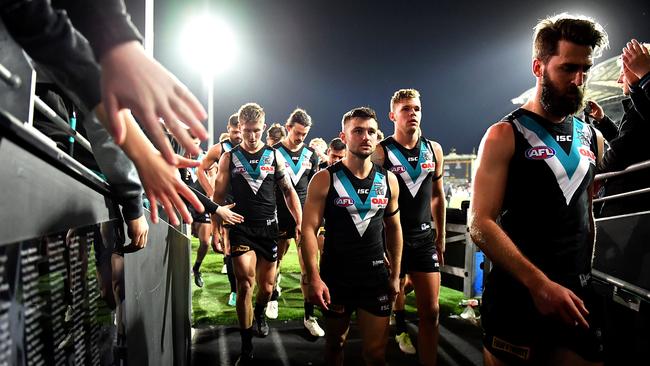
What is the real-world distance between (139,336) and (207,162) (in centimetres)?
489

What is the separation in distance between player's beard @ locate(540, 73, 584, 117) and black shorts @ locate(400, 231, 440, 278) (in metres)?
2.13

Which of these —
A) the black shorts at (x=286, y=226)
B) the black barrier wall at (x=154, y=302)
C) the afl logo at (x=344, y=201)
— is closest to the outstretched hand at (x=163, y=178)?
the black barrier wall at (x=154, y=302)

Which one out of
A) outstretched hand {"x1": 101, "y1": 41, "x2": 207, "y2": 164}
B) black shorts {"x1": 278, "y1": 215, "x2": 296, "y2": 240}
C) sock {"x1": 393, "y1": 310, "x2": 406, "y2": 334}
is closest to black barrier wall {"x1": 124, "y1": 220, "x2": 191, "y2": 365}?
outstretched hand {"x1": 101, "y1": 41, "x2": 207, "y2": 164}

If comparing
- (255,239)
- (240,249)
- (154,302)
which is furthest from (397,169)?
(154,302)

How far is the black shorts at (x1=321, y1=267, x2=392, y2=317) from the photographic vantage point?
133 inches

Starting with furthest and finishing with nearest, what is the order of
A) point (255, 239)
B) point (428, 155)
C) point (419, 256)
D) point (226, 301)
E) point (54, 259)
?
point (226, 301) → point (255, 239) → point (428, 155) → point (419, 256) → point (54, 259)

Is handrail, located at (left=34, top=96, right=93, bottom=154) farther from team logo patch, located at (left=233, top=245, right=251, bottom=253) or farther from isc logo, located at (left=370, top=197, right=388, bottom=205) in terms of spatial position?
team logo patch, located at (left=233, top=245, right=251, bottom=253)

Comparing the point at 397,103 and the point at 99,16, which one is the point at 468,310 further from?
the point at 99,16

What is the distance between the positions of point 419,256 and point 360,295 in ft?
3.32

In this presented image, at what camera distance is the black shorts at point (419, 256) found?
13.5 ft

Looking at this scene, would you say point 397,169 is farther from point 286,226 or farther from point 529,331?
point 286,226

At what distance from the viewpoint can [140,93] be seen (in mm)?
816

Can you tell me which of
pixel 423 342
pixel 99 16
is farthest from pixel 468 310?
pixel 99 16

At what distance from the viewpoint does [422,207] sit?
14.4 ft
